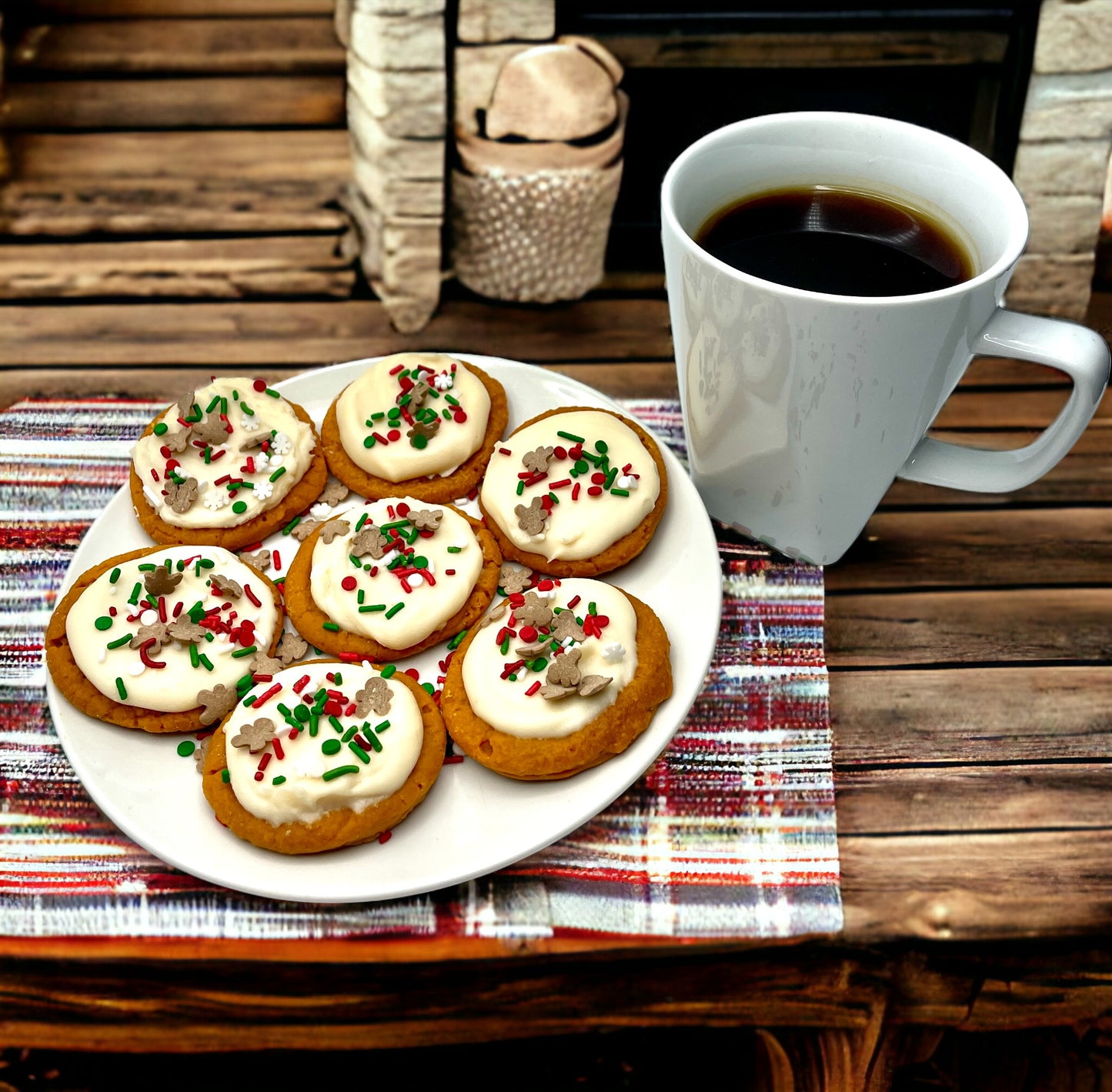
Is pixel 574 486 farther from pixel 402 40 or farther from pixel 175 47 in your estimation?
pixel 175 47

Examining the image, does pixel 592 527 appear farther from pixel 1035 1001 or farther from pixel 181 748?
pixel 1035 1001

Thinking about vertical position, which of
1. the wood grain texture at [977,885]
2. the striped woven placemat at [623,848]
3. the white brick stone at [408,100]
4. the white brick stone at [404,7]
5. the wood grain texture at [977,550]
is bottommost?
the wood grain texture at [977,885]

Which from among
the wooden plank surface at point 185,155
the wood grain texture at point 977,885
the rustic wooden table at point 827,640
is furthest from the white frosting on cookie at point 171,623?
the wooden plank surface at point 185,155

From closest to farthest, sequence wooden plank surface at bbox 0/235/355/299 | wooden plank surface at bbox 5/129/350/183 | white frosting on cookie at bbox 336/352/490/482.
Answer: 1. white frosting on cookie at bbox 336/352/490/482
2. wooden plank surface at bbox 0/235/355/299
3. wooden plank surface at bbox 5/129/350/183

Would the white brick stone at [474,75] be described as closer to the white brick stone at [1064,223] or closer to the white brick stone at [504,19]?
the white brick stone at [504,19]

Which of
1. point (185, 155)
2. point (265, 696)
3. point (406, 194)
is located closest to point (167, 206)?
point (185, 155)

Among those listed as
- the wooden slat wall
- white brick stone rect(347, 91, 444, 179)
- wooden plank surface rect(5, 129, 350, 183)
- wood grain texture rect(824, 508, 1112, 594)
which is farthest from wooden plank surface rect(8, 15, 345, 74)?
wood grain texture rect(824, 508, 1112, 594)

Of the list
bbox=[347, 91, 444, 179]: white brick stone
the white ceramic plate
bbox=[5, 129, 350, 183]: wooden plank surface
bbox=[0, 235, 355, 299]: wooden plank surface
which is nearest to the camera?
the white ceramic plate

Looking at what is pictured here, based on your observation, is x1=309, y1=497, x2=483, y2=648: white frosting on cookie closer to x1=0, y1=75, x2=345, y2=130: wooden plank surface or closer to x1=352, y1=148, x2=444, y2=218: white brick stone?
x1=352, y1=148, x2=444, y2=218: white brick stone
